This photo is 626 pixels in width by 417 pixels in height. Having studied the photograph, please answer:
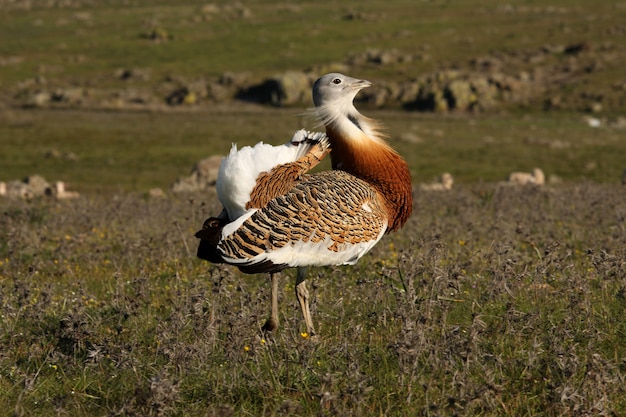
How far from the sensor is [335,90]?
21.6 feet

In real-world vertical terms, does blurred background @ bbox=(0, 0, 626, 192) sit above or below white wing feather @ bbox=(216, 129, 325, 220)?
below

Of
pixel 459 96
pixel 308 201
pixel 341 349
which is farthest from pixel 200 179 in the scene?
pixel 459 96

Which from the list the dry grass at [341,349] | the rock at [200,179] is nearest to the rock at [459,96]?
the rock at [200,179]

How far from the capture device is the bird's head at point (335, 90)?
659 cm

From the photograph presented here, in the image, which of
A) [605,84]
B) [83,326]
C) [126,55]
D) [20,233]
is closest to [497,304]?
[83,326]

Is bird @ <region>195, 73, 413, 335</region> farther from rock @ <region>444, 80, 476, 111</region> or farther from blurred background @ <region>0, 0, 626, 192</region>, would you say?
rock @ <region>444, 80, 476, 111</region>

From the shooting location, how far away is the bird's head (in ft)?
21.6

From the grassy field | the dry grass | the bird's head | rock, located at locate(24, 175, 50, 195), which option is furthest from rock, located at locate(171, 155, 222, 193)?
the bird's head

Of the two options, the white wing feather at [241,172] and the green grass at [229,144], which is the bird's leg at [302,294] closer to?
the white wing feather at [241,172]

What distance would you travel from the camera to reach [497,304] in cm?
636

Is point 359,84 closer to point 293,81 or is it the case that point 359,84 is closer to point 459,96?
point 459,96

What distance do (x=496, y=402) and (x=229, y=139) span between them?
102ft

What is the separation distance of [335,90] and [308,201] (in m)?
1.13

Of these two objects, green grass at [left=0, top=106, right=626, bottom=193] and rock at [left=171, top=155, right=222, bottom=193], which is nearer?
rock at [left=171, top=155, right=222, bottom=193]
